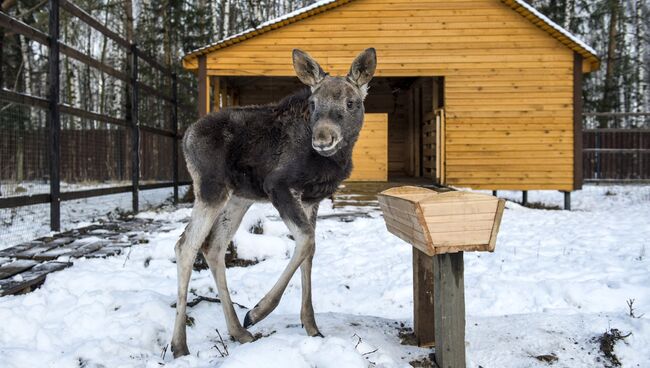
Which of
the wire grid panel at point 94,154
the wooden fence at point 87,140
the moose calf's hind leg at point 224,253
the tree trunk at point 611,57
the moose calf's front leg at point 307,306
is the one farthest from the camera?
the tree trunk at point 611,57

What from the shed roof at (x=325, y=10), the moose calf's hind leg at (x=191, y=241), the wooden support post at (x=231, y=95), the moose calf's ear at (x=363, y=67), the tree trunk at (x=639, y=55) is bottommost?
the moose calf's hind leg at (x=191, y=241)

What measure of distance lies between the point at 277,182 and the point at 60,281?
3.02 m

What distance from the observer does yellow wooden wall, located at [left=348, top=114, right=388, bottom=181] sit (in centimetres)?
1473

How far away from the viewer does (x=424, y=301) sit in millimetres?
3346

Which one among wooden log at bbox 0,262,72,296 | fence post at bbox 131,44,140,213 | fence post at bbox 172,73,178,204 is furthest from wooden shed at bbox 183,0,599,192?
wooden log at bbox 0,262,72,296

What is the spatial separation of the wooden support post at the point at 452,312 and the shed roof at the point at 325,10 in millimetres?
10818

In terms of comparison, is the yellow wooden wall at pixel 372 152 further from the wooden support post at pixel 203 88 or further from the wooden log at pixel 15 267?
the wooden log at pixel 15 267

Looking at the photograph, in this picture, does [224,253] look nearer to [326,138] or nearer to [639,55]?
[326,138]

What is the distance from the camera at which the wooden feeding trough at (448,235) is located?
264cm

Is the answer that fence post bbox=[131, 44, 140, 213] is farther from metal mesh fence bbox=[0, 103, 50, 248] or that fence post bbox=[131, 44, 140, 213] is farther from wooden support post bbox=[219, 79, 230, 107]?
wooden support post bbox=[219, 79, 230, 107]

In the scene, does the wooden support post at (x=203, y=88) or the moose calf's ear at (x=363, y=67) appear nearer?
the moose calf's ear at (x=363, y=67)

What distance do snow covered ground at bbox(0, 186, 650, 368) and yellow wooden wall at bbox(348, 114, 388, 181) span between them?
608 cm

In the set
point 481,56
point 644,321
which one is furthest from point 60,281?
point 481,56

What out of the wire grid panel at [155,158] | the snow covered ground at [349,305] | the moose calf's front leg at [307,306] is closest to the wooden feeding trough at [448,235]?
the snow covered ground at [349,305]
